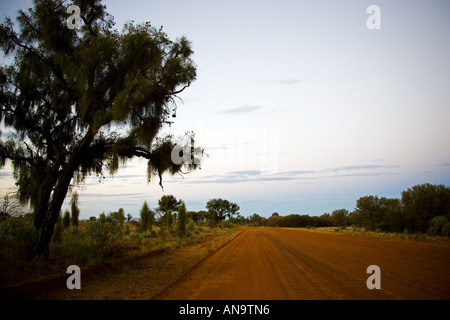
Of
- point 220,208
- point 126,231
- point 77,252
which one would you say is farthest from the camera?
point 220,208

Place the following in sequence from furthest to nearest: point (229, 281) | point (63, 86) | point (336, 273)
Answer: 1. point (63, 86)
2. point (336, 273)
3. point (229, 281)

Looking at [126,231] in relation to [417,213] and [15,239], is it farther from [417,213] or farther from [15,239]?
[417,213]

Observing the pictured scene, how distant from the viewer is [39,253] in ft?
29.3

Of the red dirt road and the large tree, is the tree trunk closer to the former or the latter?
the large tree

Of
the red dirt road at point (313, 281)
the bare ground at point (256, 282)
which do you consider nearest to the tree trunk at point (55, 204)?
the bare ground at point (256, 282)

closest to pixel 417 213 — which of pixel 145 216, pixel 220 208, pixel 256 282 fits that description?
pixel 145 216

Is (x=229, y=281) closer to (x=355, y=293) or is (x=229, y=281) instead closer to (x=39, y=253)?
(x=355, y=293)

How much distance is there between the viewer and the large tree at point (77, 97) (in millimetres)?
9336

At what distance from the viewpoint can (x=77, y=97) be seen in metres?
10.1

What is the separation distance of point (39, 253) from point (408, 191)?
36.1m

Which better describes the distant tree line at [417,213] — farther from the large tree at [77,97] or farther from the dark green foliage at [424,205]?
the large tree at [77,97]
